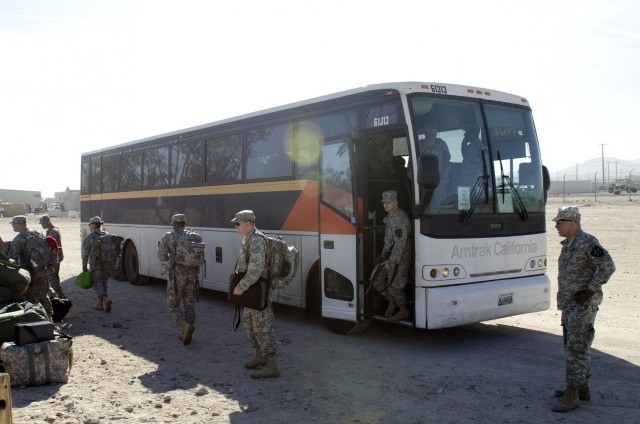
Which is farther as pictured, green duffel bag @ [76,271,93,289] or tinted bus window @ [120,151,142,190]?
tinted bus window @ [120,151,142,190]

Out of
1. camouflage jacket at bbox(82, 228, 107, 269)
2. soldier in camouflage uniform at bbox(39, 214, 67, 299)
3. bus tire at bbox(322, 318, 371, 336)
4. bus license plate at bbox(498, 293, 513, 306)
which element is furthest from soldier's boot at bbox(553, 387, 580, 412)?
camouflage jacket at bbox(82, 228, 107, 269)

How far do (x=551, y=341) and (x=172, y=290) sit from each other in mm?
5433

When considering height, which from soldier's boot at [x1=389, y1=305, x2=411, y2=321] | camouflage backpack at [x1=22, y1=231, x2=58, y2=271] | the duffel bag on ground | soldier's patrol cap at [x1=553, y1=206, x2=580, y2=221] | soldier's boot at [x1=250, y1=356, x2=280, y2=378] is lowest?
soldier's boot at [x1=250, y1=356, x2=280, y2=378]

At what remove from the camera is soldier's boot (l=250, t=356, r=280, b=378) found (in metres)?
7.21

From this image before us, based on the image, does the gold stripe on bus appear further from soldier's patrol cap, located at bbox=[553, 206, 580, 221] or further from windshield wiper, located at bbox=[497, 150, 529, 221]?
soldier's patrol cap, located at bbox=[553, 206, 580, 221]

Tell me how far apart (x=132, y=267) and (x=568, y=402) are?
12.1 meters

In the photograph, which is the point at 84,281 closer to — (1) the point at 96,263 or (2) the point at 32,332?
(1) the point at 96,263

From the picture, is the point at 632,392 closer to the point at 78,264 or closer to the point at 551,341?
the point at 551,341

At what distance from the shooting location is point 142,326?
34.3 feet

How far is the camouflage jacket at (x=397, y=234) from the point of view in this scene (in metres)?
8.17

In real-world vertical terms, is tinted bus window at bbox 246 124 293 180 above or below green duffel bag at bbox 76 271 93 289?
above

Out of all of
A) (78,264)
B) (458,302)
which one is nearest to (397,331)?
(458,302)

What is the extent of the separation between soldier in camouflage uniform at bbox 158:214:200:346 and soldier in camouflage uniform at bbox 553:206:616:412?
522 centimetres

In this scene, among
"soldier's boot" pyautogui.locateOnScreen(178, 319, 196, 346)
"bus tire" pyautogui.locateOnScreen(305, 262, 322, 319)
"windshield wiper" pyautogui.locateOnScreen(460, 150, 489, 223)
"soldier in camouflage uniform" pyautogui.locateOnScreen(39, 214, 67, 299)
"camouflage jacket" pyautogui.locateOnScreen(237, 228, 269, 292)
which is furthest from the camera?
"soldier in camouflage uniform" pyautogui.locateOnScreen(39, 214, 67, 299)
